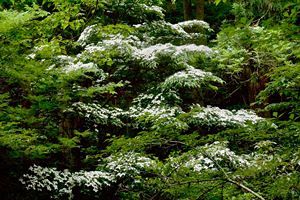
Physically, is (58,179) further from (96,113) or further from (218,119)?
(218,119)

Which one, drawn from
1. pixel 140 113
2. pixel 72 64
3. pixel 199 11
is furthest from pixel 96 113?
pixel 199 11

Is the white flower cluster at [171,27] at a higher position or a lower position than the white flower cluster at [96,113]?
higher

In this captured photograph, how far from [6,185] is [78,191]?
925 mm

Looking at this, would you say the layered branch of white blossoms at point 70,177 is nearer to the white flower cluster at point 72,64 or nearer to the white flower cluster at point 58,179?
the white flower cluster at point 58,179

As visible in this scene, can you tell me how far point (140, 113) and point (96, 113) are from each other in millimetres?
564

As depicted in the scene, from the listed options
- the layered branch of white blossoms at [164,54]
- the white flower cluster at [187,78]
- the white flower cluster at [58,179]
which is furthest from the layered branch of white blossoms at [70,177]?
the layered branch of white blossoms at [164,54]

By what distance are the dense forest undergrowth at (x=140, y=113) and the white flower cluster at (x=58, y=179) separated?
0.01m

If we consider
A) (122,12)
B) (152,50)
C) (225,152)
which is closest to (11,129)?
(225,152)

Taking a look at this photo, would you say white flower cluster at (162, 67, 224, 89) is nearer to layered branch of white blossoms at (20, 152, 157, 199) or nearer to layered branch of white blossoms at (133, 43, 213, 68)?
layered branch of white blossoms at (133, 43, 213, 68)

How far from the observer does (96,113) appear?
4.47 meters

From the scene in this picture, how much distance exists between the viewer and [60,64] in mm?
4676

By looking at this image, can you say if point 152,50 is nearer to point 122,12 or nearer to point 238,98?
point 122,12

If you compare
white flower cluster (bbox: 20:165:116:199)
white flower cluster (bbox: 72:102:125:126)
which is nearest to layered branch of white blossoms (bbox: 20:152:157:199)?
white flower cluster (bbox: 20:165:116:199)

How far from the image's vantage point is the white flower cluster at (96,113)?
14.3ft
